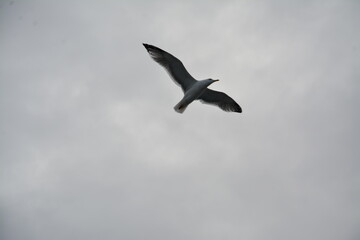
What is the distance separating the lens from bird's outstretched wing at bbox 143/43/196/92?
58.7 feet

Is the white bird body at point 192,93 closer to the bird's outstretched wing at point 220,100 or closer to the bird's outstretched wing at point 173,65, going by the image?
the bird's outstretched wing at point 173,65

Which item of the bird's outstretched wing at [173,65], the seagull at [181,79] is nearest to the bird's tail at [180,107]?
the seagull at [181,79]

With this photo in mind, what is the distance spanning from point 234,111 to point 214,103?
856 millimetres

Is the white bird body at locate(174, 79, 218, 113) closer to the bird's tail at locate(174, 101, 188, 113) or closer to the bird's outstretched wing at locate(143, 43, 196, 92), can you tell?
the bird's tail at locate(174, 101, 188, 113)

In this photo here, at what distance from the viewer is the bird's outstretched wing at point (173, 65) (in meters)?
17.9

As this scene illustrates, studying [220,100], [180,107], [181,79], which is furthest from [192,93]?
[220,100]

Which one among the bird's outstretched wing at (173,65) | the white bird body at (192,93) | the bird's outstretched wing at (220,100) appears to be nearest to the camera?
the white bird body at (192,93)

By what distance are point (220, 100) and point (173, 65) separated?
2.36m

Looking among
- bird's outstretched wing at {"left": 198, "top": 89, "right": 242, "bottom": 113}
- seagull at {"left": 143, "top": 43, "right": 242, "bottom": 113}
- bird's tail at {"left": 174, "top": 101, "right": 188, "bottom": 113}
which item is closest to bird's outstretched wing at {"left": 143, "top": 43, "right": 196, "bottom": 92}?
seagull at {"left": 143, "top": 43, "right": 242, "bottom": 113}

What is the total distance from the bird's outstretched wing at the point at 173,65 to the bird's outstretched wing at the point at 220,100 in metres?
0.84

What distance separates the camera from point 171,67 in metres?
18.2

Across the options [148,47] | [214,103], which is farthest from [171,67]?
[214,103]

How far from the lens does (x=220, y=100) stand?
19422 millimetres

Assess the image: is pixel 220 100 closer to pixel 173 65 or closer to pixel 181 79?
pixel 181 79
